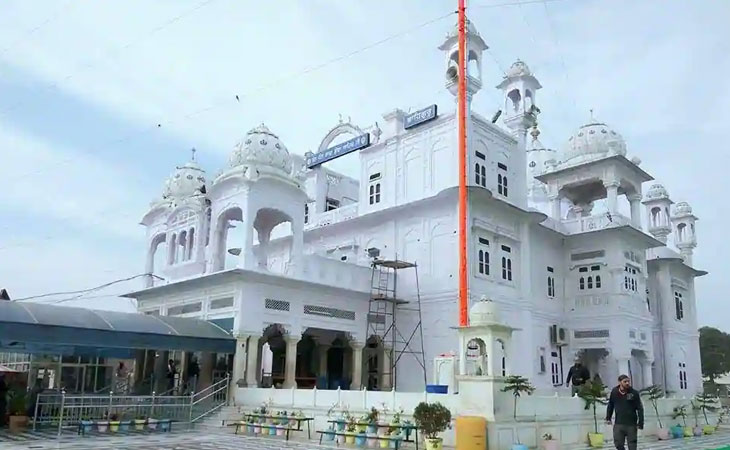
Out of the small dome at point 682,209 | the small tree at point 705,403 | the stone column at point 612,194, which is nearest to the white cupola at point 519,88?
the stone column at point 612,194

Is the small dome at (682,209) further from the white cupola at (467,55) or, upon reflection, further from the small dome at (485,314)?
the small dome at (485,314)

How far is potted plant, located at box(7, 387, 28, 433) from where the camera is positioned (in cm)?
1633

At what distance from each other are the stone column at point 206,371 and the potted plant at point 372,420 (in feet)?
27.8

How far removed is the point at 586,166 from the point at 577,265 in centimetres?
411

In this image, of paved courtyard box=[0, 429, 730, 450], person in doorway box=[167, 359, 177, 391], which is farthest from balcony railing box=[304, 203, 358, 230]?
paved courtyard box=[0, 429, 730, 450]

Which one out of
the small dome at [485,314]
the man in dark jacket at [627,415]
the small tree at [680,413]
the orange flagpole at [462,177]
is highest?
the orange flagpole at [462,177]

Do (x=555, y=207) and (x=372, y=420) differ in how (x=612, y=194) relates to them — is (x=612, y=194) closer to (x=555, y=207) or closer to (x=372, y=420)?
(x=555, y=207)

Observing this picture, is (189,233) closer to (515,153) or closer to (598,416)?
(515,153)

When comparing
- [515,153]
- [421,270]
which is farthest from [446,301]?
[515,153]

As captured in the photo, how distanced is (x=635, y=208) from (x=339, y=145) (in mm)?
12814

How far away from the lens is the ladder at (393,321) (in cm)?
2312

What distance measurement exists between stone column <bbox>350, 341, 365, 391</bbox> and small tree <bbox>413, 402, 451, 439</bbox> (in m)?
9.08

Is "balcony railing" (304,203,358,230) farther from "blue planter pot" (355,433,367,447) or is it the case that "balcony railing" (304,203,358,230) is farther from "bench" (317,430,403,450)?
"blue planter pot" (355,433,367,447)

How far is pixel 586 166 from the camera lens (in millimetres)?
27078
